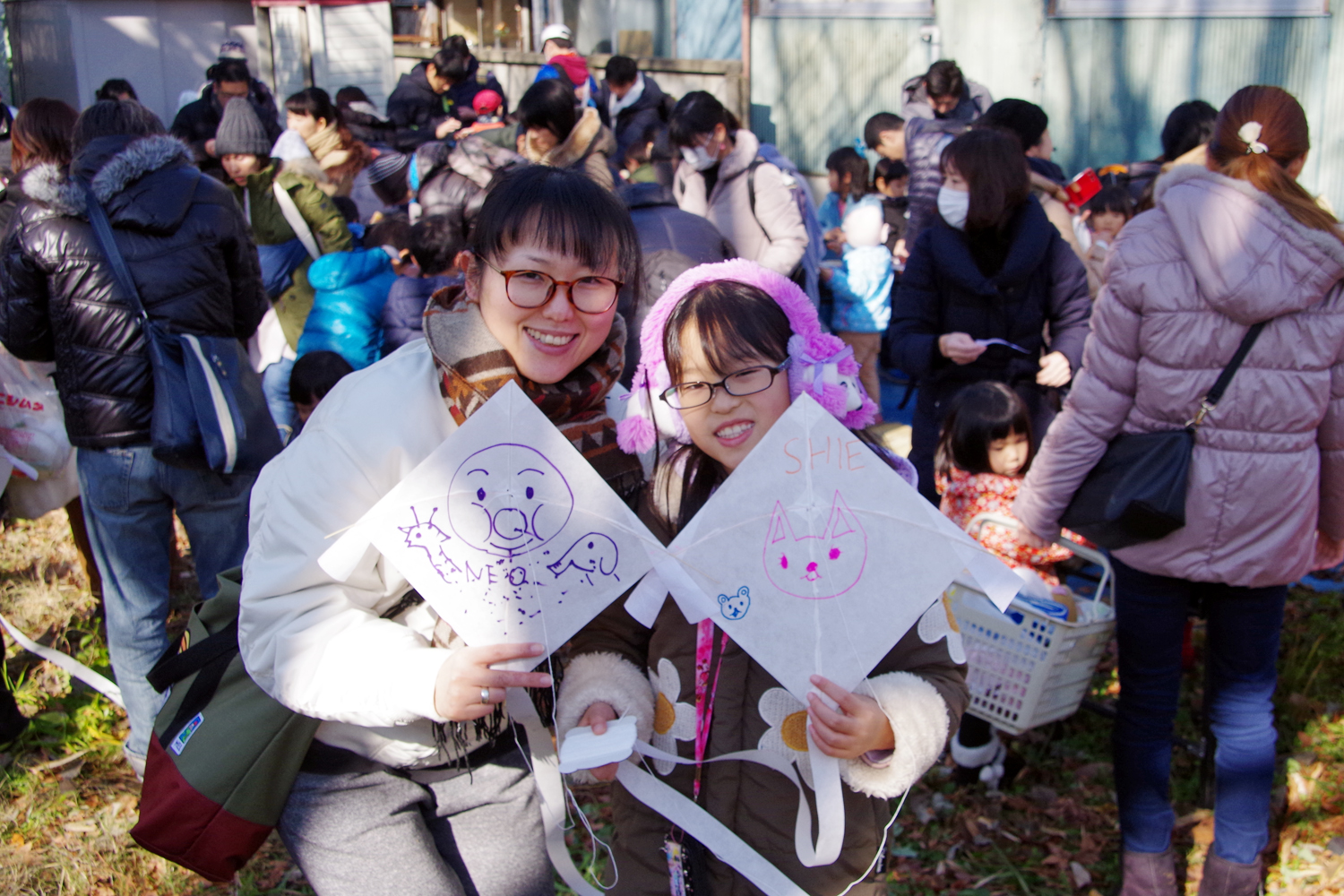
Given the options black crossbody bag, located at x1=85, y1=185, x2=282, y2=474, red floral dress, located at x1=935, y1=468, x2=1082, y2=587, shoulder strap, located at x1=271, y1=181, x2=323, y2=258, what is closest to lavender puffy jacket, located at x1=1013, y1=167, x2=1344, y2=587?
red floral dress, located at x1=935, y1=468, x2=1082, y2=587

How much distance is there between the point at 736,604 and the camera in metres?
1.54

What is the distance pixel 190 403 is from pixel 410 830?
1898mm

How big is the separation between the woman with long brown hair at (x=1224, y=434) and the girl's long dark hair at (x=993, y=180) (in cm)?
78

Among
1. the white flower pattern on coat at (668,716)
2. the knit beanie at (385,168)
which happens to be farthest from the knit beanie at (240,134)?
the white flower pattern on coat at (668,716)

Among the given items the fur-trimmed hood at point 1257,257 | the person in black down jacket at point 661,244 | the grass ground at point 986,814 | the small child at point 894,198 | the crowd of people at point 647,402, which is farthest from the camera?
the small child at point 894,198

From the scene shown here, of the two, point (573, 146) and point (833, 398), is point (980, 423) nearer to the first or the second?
point (833, 398)

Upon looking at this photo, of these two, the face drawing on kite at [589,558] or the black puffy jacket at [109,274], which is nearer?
the face drawing on kite at [589,558]

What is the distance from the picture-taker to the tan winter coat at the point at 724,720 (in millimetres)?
1699

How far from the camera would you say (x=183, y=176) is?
3.34 meters

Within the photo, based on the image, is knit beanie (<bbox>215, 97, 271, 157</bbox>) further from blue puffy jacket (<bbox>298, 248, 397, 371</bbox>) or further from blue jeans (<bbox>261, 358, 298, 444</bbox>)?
blue jeans (<bbox>261, 358, 298, 444</bbox>)

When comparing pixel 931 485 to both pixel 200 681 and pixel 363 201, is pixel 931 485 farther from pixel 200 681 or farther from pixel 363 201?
pixel 363 201

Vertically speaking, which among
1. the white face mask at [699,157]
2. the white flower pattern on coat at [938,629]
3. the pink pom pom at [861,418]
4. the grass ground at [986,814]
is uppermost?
the white face mask at [699,157]

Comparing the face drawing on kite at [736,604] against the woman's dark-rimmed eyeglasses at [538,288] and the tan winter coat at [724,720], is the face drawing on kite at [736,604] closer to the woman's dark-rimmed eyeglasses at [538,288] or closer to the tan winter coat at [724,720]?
the tan winter coat at [724,720]

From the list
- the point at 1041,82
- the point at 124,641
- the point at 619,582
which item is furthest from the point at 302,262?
the point at 1041,82
